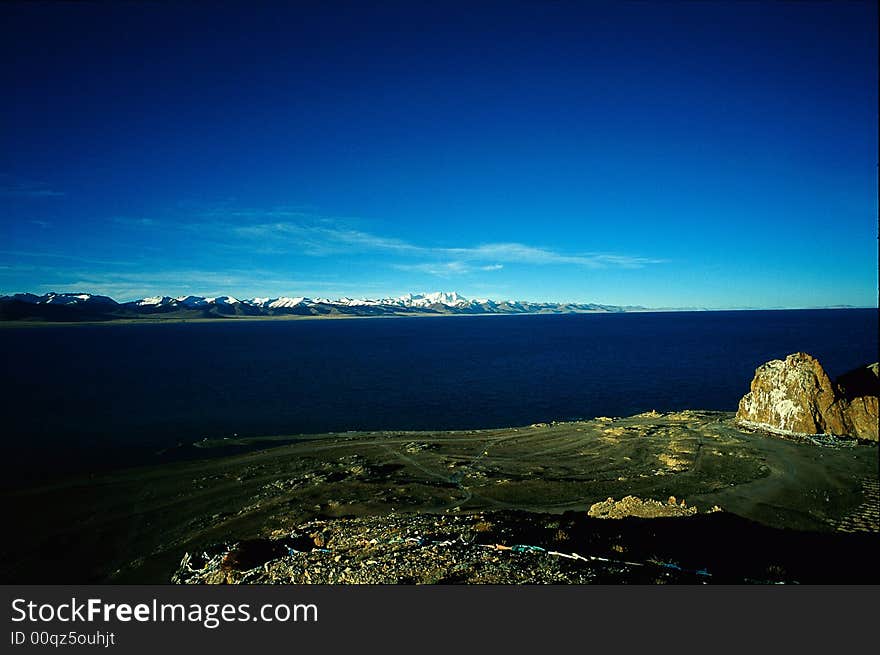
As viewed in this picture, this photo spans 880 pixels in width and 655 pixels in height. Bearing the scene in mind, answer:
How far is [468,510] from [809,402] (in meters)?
40.4

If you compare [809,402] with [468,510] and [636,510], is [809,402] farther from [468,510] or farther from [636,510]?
[468,510]

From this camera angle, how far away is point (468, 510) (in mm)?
27484

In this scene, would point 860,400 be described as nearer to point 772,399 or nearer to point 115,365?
point 772,399

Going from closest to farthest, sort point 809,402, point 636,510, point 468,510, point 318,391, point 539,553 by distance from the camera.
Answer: point 539,553 < point 636,510 < point 468,510 < point 809,402 < point 318,391

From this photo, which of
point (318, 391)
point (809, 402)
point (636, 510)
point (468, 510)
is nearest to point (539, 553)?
point (636, 510)

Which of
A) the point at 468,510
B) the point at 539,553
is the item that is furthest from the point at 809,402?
the point at 539,553

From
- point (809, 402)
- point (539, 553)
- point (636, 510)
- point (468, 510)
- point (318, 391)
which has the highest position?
point (809, 402)

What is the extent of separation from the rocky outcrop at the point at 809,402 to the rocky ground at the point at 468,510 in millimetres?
2305

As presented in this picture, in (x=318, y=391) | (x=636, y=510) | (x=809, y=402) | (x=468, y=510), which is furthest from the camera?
(x=318, y=391)

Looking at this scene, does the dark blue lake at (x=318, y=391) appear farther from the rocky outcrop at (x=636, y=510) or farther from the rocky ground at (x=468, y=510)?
the rocky outcrop at (x=636, y=510)

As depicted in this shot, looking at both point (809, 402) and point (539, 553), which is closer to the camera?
point (539, 553)

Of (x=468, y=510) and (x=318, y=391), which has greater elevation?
(x=468, y=510)

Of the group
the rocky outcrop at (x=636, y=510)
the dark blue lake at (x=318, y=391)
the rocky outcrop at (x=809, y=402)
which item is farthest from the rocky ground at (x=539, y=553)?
the dark blue lake at (x=318, y=391)
